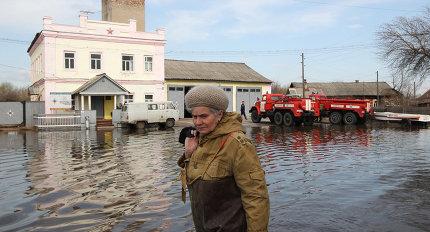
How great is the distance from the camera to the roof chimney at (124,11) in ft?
124

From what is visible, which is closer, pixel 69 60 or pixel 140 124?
pixel 140 124

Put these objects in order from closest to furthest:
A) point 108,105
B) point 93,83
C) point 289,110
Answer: point 289,110 < point 93,83 < point 108,105

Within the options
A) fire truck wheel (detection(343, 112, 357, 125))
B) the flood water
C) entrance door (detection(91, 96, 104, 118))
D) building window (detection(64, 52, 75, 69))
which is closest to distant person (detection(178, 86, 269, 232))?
the flood water

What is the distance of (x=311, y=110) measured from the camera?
92.2ft

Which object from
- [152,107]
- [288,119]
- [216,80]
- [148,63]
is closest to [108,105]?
[148,63]

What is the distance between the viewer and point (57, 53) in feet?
106

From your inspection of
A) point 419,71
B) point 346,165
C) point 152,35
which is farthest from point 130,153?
point 419,71

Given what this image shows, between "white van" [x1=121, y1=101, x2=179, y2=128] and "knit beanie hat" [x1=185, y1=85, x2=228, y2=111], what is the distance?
2515cm

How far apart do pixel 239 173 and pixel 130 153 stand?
38.8 feet

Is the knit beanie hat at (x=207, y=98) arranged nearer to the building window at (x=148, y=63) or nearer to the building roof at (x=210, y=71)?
the building window at (x=148, y=63)

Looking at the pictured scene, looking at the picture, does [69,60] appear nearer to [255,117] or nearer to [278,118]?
[255,117]

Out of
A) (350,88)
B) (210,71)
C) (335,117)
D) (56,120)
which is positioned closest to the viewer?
(56,120)

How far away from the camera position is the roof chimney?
37.9 metres

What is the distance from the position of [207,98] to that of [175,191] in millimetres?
5606
